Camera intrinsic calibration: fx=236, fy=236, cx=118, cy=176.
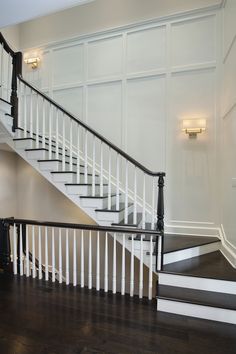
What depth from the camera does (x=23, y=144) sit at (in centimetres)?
375

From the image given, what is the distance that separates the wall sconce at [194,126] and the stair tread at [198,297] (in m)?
2.46

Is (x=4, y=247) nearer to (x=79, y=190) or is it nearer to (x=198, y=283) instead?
(x=79, y=190)

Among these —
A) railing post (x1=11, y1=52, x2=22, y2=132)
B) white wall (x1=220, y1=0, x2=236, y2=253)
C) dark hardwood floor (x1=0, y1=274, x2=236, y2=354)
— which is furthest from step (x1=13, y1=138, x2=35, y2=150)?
white wall (x1=220, y1=0, x2=236, y2=253)

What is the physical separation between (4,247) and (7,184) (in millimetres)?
2163

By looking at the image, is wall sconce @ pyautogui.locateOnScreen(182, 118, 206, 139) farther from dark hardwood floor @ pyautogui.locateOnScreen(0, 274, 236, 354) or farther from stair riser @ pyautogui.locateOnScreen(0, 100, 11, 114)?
stair riser @ pyautogui.locateOnScreen(0, 100, 11, 114)

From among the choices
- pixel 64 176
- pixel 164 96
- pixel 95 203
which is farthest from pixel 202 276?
pixel 164 96

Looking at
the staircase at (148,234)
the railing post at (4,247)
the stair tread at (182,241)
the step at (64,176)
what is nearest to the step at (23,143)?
the staircase at (148,234)

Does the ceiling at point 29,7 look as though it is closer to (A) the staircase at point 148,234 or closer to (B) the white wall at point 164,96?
(A) the staircase at point 148,234

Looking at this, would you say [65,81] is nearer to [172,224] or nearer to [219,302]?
[172,224]

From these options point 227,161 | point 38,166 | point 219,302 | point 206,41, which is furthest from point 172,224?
point 206,41

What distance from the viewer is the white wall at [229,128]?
3.12m

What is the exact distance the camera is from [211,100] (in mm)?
3965

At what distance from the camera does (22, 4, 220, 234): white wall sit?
13.0 feet

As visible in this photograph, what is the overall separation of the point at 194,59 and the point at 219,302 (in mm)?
3693
